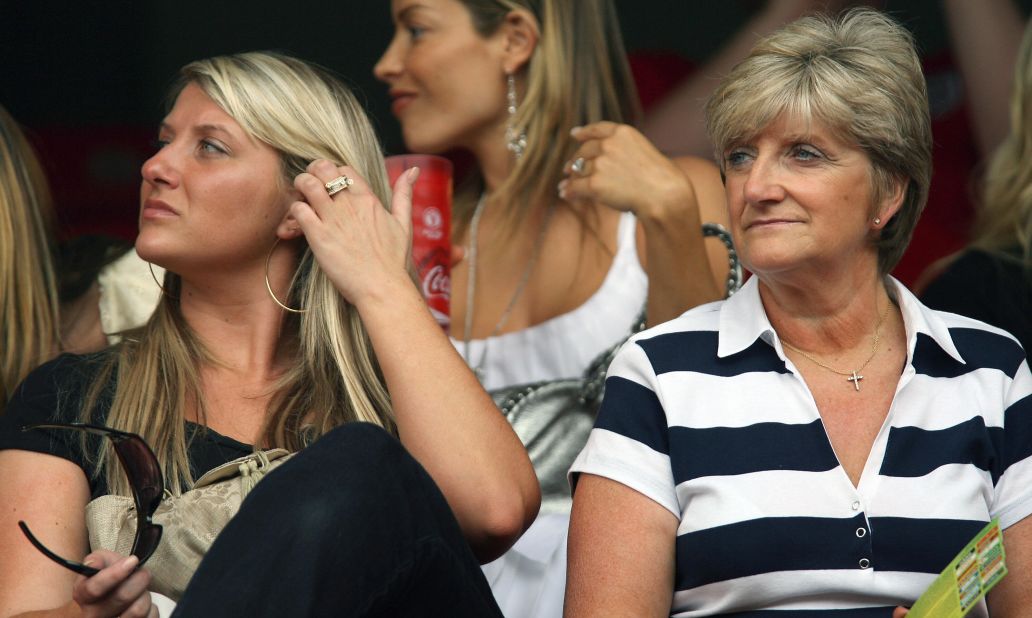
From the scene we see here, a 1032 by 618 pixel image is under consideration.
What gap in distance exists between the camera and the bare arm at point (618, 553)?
158cm

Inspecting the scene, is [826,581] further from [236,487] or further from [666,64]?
[666,64]

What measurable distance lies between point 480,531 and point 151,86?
89.9 inches

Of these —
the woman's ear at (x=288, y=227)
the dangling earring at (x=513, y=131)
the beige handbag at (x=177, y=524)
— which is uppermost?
the woman's ear at (x=288, y=227)

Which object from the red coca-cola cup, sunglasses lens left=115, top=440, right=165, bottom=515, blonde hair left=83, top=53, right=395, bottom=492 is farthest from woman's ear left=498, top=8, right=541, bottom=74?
sunglasses lens left=115, top=440, right=165, bottom=515

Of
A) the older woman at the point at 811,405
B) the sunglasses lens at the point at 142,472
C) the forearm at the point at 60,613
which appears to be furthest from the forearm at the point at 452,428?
the forearm at the point at 60,613

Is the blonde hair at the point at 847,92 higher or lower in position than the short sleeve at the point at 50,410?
higher

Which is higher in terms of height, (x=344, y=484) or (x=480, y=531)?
(x=344, y=484)

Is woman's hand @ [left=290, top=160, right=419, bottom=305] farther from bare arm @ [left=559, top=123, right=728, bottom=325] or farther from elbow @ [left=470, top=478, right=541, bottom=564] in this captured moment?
bare arm @ [left=559, top=123, right=728, bottom=325]

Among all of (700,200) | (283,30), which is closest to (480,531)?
(700,200)

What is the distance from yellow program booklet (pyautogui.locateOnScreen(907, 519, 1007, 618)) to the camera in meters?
1.39

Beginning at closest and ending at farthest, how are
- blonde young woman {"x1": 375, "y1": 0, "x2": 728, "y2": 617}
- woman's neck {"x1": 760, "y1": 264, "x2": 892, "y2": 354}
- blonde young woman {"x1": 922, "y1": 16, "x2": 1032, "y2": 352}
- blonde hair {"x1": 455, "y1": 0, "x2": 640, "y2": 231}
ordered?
woman's neck {"x1": 760, "y1": 264, "x2": 892, "y2": 354}, blonde young woman {"x1": 922, "y1": 16, "x2": 1032, "y2": 352}, blonde young woman {"x1": 375, "y1": 0, "x2": 728, "y2": 617}, blonde hair {"x1": 455, "y1": 0, "x2": 640, "y2": 231}

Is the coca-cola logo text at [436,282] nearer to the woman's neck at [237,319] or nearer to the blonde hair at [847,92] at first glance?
the woman's neck at [237,319]

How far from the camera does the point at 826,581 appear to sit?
157 centimetres

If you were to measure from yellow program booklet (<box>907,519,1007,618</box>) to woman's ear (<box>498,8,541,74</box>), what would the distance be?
5.03 feet
